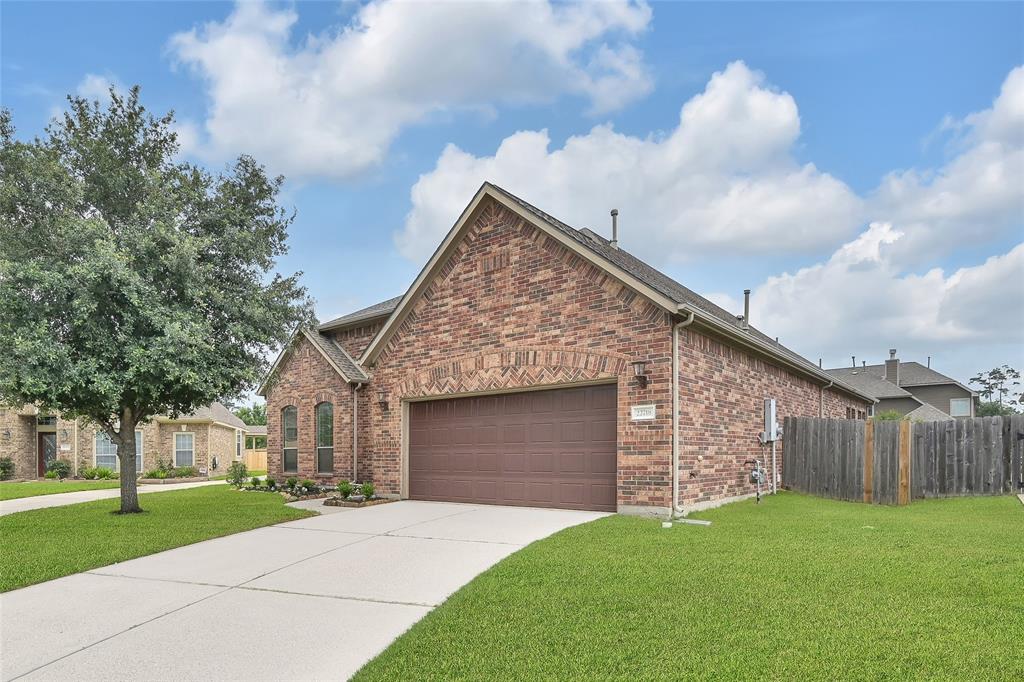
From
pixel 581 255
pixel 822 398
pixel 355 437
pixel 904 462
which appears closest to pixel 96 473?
pixel 355 437

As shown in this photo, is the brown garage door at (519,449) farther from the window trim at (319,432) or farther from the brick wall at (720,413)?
the window trim at (319,432)

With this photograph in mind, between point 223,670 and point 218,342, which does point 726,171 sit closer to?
point 218,342

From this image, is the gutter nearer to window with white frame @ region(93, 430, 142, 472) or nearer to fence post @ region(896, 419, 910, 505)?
fence post @ region(896, 419, 910, 505)

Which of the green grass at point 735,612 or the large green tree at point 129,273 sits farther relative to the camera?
the large green tree at point 129,273

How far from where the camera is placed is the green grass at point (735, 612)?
4.23 m

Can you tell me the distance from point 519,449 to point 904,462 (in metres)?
8.04

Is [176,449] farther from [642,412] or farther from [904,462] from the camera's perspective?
[904,462]

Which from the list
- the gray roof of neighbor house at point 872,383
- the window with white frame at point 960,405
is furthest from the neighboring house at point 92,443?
the window with white frame at point 960,405

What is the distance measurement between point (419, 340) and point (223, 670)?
10.1 metres

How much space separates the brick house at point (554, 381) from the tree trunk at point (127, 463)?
340 cm

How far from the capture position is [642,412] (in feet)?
35.6

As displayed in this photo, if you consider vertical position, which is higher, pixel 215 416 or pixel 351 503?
pixel 215 416

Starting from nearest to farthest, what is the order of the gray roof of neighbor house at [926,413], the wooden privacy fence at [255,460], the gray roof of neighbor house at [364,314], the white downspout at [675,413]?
1. the white downspout at [675,413]
2. the gray roof of neighbor house at [364,314]
3. the wooden privacy fence at [255,460]
4. the gray roof of neighbor house at [926,413]

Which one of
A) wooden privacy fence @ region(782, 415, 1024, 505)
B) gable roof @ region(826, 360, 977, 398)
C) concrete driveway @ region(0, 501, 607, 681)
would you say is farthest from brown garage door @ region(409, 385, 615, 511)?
gable roof @ region(826, 360, 977, 398)
